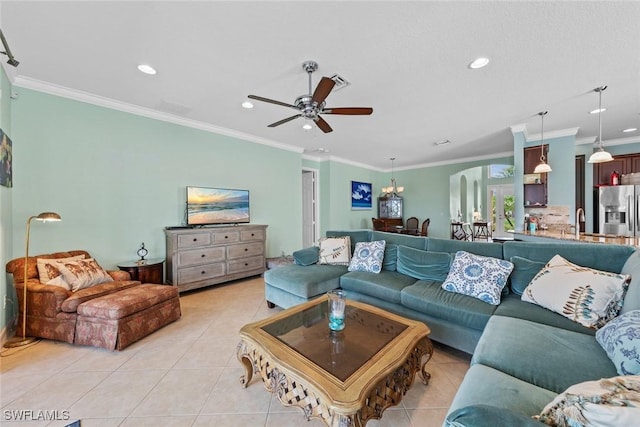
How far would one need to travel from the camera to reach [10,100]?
248cm

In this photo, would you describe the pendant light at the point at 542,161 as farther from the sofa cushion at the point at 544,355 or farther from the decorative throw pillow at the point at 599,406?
the decorative throw pillow at the point at 599,406

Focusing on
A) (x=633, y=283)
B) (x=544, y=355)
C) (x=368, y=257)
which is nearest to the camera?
(x=544, y=355)

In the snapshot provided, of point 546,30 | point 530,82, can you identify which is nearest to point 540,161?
point 530,82

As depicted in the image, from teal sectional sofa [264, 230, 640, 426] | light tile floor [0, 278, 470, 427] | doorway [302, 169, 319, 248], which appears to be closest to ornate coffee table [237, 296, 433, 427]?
light tile floor [0, 278, 470, 427]

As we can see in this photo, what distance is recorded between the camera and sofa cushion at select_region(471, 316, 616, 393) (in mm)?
1109

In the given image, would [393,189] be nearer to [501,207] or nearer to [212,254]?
[501,207]

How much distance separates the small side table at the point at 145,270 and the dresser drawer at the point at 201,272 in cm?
25

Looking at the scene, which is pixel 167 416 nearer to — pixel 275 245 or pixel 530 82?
pixel 275 245

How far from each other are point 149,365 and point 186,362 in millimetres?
279

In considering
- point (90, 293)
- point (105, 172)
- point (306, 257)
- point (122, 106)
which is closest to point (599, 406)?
point (306, 257)

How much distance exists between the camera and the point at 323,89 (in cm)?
197

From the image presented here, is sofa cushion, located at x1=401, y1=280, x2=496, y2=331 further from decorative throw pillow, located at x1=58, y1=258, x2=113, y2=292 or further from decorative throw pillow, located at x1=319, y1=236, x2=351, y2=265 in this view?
decorative throw pillow, located at x1=58, y1=258, x2=113, y2=292

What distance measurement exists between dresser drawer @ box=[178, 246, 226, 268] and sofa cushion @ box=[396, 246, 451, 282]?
2.63 meters

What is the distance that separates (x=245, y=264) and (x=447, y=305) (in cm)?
308
